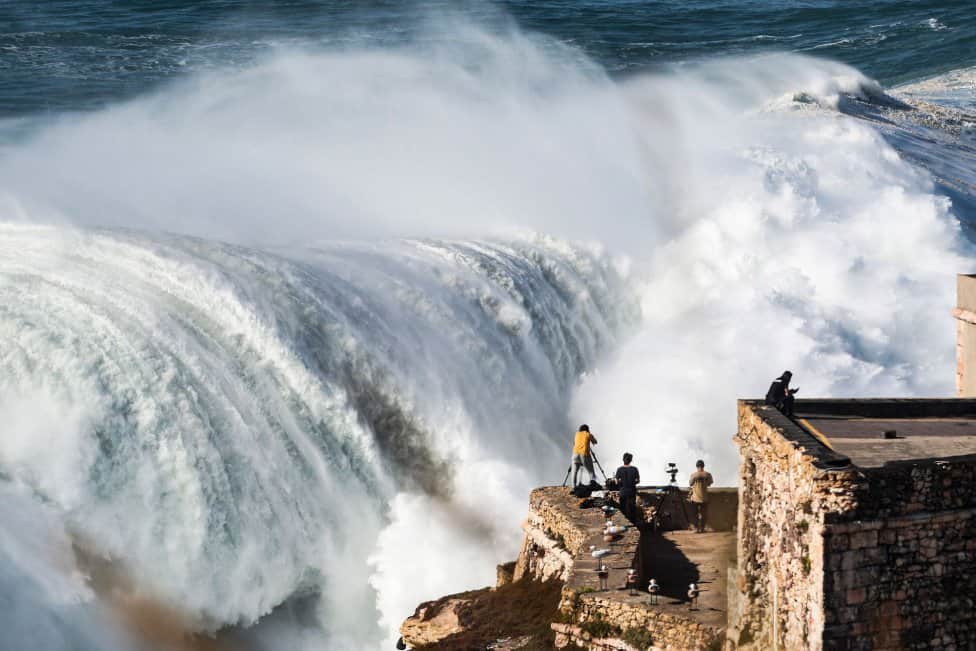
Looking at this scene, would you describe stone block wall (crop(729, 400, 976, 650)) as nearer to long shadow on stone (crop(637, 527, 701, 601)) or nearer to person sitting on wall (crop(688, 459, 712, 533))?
long shadow on stone (crop(637, 527, 701, 601))

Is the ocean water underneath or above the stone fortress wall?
above

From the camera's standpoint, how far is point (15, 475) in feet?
54.4

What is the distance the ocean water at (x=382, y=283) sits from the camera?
57.6ft

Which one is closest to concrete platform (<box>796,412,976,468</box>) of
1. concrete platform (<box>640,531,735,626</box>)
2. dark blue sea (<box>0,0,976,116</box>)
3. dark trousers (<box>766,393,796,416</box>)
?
dark trousers (<box>766,393,796,416</box>)

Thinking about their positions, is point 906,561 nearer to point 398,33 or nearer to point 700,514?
point 700,514

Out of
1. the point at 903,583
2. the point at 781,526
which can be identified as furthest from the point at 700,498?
the point at 903,583

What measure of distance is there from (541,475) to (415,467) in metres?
2.29

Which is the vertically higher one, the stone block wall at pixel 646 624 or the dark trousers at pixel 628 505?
the dark trousers at pixel 628 505

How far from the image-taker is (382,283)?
24031 mm


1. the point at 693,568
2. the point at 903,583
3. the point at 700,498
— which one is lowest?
the point at 903,583

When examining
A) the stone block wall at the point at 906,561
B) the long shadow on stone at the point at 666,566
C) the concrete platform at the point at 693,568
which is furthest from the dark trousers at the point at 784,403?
the stone block wall at the point at 906,561

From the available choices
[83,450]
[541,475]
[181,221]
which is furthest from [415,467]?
[181,221]

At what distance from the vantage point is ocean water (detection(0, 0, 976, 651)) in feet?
57.6

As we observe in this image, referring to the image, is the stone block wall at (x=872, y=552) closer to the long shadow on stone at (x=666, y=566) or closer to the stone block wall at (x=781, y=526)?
the stone block wall at (x=781, y=526)
